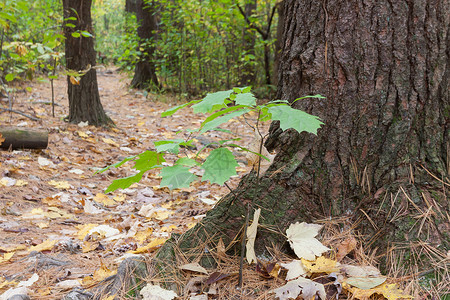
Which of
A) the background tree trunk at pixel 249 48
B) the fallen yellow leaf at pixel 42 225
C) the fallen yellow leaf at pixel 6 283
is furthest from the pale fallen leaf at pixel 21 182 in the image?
the background tree trunk at pixel 249 48

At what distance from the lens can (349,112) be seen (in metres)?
1.58

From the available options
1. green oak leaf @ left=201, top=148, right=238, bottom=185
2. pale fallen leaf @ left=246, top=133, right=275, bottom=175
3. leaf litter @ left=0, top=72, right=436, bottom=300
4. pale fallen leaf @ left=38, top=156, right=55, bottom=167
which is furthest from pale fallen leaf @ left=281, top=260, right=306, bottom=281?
pale fallen leaf @ left=38, top=156, right=55, bottom=167

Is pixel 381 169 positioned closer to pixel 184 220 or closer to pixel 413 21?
pixel 413 21

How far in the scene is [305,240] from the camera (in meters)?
1.51

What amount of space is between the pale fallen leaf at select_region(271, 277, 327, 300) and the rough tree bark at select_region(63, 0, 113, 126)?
14.1 ft

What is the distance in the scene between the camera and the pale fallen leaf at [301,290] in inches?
50.6

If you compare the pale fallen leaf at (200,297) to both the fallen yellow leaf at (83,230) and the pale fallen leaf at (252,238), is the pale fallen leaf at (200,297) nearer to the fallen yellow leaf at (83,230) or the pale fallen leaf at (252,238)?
the pale fallen leaf at (252,238)

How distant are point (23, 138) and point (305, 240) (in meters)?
3.32

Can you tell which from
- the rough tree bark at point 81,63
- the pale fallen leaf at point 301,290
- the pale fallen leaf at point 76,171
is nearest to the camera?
the pale fallen leaf at point 301,290

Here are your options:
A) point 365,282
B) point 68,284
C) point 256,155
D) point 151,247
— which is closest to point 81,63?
point 151,247

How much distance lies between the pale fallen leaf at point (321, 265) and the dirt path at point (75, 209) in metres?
0.91

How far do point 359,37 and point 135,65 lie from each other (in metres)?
8.82

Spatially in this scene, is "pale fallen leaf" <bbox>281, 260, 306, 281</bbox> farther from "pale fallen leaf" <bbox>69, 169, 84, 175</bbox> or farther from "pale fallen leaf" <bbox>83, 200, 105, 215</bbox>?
"pale fallen leaf" <bbox>69, 169, 84, 175</bbox>

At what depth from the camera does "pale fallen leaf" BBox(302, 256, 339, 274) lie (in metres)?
1.37
